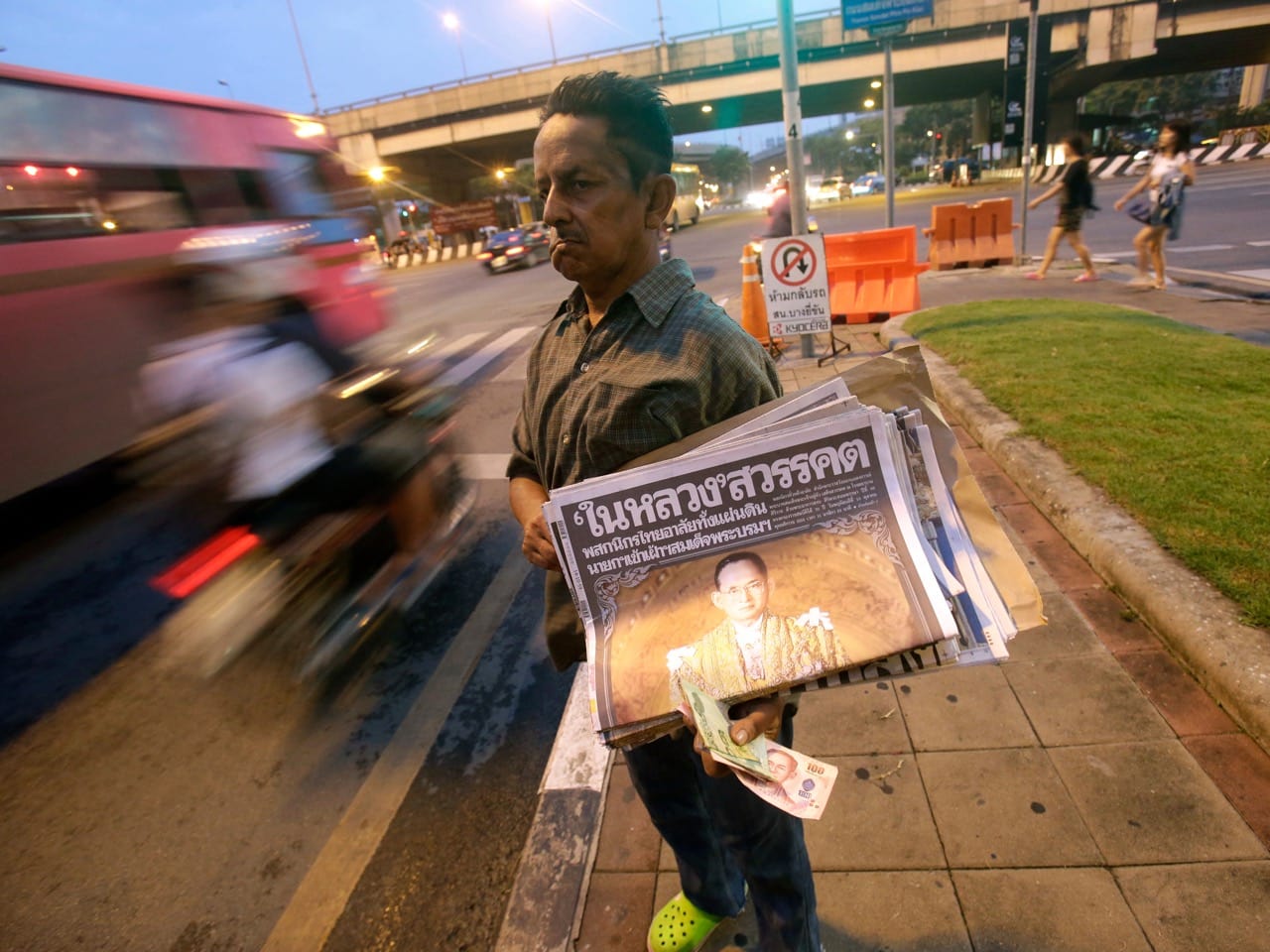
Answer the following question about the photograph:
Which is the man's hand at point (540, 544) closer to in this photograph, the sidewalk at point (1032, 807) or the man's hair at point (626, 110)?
the man's hair at point (626, 110)

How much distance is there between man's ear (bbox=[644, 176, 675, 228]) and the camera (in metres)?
1.33

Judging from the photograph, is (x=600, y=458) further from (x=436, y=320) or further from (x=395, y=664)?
(x=436, y=320)

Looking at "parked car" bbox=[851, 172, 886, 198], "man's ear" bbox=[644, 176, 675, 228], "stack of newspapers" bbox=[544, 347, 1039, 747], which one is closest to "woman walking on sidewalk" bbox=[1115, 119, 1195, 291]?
"man's ear" bbox=[644, 176, 675, 228]

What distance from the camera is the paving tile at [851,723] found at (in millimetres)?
2283

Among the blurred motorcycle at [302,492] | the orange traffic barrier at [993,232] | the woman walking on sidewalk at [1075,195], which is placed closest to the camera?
the blurred motorcycle at [302,492]

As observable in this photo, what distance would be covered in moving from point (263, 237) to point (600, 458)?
6.74 meters

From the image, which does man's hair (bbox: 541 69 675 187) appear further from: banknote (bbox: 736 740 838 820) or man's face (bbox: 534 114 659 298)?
banknote (bbox: 736 740 838 820)

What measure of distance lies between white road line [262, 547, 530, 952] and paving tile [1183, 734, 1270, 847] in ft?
8.47

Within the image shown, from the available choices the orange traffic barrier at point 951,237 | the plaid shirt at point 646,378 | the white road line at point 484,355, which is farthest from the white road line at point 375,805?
the orange traffic barrier at point 951,237

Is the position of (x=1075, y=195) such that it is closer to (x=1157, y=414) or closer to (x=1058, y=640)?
(x=1157, y=414)

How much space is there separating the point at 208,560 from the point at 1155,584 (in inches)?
143

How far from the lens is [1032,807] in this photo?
196 cm

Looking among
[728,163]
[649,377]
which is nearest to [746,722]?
[649,377]

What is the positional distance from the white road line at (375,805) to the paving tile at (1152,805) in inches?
87.3
